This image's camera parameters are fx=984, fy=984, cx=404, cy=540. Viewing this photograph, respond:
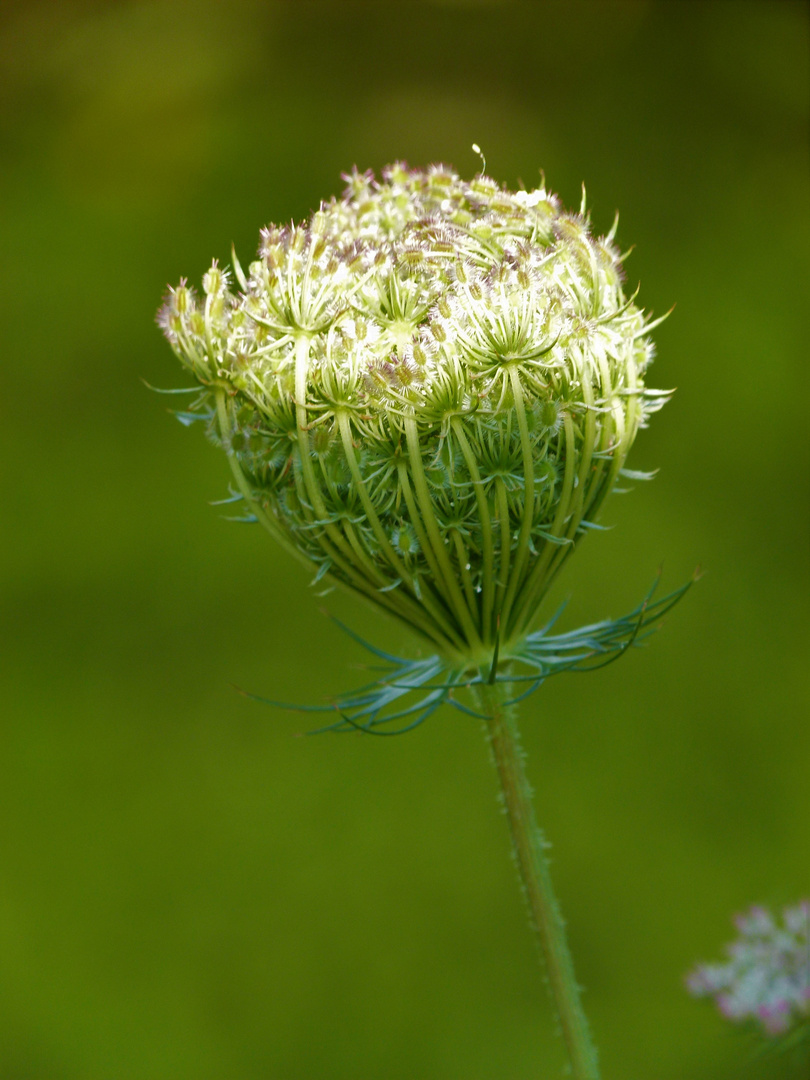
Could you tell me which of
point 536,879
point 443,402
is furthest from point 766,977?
point 443,402

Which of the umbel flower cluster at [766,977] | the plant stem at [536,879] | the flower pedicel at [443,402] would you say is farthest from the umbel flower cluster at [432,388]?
the umbel flower cluster at [766,977]

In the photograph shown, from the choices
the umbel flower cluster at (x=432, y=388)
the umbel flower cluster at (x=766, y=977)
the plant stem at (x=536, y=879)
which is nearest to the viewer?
the umbel flower cluster at (x=432, y=388)

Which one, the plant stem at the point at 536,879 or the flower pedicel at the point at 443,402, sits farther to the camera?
the plant stem at the point at 536,879

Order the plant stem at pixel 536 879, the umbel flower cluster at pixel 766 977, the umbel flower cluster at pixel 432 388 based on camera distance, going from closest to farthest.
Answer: the umbel flower cluster at pixel 432 388 → the plant stem at pixel 536 879 → the umbel flower cluster at pixel 766 977

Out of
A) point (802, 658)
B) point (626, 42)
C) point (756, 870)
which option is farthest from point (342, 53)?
point (756, 870)

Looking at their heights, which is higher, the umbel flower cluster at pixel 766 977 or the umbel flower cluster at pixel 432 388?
the umbel flower cluster at pixel 432 388

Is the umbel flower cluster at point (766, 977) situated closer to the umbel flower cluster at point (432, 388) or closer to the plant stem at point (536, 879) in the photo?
the plant stem at point (536, 879)

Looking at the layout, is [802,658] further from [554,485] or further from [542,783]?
[554,485]
